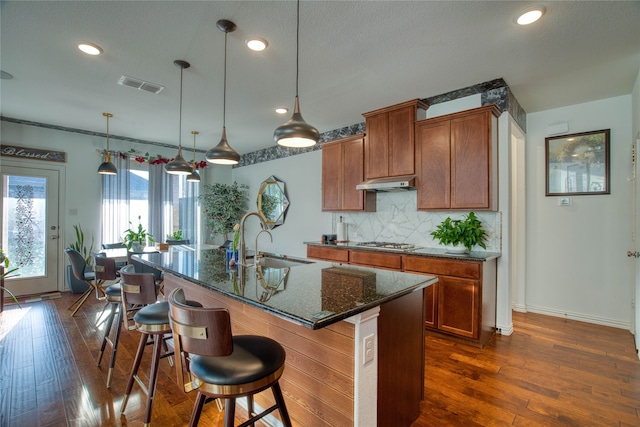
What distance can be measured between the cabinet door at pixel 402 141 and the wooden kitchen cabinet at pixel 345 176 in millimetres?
506

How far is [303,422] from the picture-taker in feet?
5.57

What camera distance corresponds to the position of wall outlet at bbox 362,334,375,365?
141cm

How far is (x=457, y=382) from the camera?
2395 millimetres

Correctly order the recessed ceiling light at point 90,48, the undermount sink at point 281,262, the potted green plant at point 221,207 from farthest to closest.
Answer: the potted green plant at point 221,207
the recessed ceiling light at point 90,48
the undermount sink at point 281,262

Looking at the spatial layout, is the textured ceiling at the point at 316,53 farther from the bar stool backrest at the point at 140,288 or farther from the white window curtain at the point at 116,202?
the bar stool backrest at the point at 140,288

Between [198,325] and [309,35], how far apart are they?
236 centimetres

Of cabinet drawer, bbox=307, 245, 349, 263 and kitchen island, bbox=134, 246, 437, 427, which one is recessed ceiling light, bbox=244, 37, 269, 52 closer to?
kitchen island, bbox=134, 246, 437, 427

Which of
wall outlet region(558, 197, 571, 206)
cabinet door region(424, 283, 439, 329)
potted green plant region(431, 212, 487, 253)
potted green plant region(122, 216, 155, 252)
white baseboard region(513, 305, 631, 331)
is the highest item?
wall outlet region(558, 197, 571, 206)

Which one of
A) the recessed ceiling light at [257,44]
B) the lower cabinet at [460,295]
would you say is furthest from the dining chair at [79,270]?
the lower cabinet at [460,295]

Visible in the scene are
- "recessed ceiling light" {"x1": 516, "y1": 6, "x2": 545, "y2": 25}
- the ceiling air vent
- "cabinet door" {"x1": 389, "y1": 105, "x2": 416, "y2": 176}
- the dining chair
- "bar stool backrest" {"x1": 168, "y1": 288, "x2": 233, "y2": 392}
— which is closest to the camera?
"bar stool backrest" {"x1": 168, "y1": 288, "x2": 233, "y2": 392}

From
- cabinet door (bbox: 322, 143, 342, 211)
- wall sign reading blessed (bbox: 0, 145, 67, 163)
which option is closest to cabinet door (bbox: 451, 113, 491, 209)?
cabinet door (bbox: 322, 143, 342, 211)

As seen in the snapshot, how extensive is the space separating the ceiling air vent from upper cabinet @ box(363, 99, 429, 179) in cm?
259

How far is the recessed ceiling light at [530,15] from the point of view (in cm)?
219

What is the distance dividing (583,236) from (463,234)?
63.6 inches
